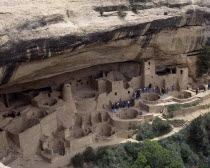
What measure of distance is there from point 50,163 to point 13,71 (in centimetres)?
428

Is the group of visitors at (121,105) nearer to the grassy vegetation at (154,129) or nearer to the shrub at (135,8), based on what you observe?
the grassy vegetation at (154,129)

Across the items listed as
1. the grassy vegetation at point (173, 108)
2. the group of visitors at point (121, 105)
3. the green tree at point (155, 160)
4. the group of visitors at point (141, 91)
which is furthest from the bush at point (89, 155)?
the grassy vegetation at point (173, 108)

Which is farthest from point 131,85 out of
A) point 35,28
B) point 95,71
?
point 35,28

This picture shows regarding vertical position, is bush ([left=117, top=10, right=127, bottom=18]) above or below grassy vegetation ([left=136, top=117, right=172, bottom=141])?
above

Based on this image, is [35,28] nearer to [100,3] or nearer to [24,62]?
[24,62]

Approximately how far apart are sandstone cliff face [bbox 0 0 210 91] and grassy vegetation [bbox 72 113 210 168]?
423cm

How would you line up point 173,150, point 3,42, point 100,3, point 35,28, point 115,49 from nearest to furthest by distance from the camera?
1. point 3,42
2. point 35,28
3. point 100,3
4. point 173,150
5. point 115,49

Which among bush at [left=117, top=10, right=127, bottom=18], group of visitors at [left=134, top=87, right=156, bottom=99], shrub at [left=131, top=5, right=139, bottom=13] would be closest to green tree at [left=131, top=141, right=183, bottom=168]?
group of visitors at [left=134, top=87, right=156, bottom=99]

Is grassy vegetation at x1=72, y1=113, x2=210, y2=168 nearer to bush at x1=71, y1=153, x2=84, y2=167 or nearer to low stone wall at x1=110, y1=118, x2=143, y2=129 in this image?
bush at x1=71, y1=153, x2=84, y2=167

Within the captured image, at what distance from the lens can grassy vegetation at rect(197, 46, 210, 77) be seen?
730 inches

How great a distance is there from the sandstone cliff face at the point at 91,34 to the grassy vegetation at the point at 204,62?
403mm

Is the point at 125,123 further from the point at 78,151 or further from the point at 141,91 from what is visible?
the point at 141,91

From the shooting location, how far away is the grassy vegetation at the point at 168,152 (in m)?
13.0

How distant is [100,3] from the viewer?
13438 millimetres
